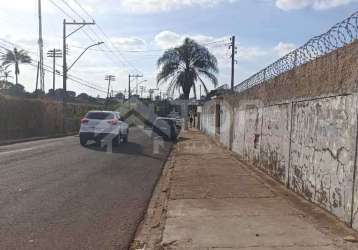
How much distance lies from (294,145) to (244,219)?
328 cm

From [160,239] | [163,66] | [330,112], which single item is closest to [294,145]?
[330,112]

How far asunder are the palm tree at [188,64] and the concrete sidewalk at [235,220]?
43683 mm

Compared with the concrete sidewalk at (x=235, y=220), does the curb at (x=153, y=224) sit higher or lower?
lower

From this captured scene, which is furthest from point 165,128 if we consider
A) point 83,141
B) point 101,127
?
point 101,127

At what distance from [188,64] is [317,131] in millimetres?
47587

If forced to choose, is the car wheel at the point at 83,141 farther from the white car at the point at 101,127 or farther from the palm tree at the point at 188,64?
the palm tree at the point at 188,64

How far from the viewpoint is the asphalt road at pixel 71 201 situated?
7.05m

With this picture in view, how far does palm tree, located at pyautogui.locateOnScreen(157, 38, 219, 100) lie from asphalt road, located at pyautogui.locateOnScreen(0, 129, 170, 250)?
128ft

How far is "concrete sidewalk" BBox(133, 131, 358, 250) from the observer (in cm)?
664

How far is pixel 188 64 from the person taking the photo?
5631cm

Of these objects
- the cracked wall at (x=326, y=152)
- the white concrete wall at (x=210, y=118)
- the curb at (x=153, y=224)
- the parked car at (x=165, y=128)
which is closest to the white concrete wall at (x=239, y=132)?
the curb at (x=153, y=224)

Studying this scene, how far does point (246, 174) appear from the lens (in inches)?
565

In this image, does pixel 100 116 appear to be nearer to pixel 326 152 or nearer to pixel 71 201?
pixel 71 201

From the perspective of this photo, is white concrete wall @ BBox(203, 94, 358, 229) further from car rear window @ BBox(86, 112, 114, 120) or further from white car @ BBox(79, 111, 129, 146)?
car rear window @ BBox(86, 112, 114, 120)
